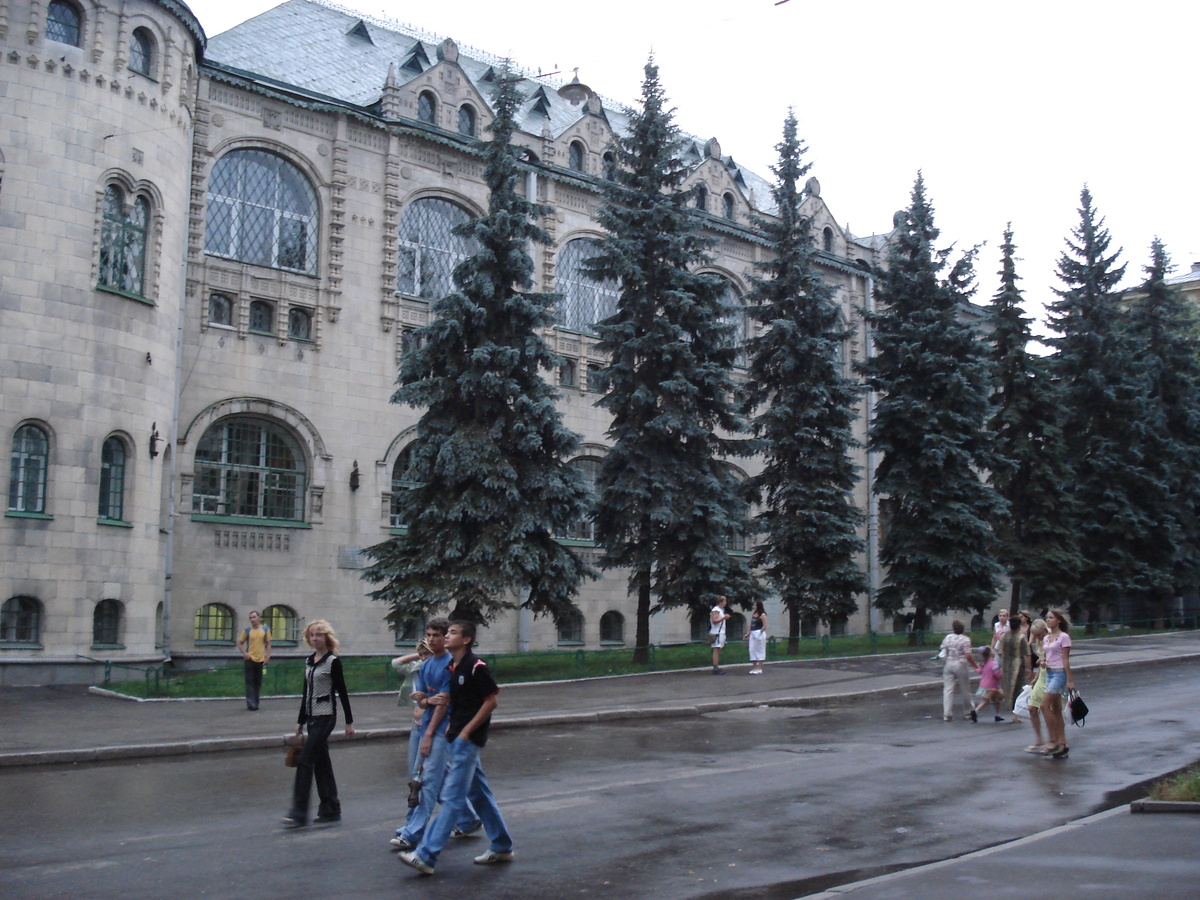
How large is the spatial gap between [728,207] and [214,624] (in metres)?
24.4

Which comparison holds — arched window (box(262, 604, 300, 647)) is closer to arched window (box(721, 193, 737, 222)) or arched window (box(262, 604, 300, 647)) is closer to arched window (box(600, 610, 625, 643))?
arched window (box(600, 610, 625, 643))

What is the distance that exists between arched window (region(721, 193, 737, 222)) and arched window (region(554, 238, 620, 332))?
6.79 meters

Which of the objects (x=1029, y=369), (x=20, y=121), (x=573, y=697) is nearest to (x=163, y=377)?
(x=20, y=121)

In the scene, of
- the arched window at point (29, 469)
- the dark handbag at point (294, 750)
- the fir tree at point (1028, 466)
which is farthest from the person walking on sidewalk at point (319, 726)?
the fir tree at point (1028, 466)

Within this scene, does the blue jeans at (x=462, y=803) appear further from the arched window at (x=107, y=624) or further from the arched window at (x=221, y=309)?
the arched window at (x=221, y=309)

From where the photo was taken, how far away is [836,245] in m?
47.9

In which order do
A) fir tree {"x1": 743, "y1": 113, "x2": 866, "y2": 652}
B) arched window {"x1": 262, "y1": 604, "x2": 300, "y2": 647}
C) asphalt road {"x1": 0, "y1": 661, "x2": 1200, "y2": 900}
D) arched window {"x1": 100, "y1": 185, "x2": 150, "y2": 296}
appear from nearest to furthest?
asphalt road {"x1": 0, "y1": 661, "x2": 1200, "y2": 900}
arched window {"x1": 100, "y1": 185, "x2": 150, "y2": 296}
arched window {"x1": 262, "y1": 604, "x2": 300, "y2": 647}
fir tree {"x1": 743, "y1": 113, "x2": 866, "y2": 652}

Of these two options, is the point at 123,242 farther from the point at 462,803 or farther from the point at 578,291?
the point at 462,803

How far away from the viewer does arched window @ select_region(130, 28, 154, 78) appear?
25703mm

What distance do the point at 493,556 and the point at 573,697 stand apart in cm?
402

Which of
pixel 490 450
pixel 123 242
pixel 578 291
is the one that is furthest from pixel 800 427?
pixel 123 242

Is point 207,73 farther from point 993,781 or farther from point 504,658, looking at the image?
point 993,781

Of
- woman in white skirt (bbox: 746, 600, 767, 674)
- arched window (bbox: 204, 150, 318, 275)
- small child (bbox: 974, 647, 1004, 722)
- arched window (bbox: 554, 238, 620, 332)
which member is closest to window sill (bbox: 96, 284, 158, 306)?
arched window (bbox: 204, 150, 318, 275)

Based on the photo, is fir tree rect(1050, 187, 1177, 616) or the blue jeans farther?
fir tree rect(1050, 187, 1177, 616)
